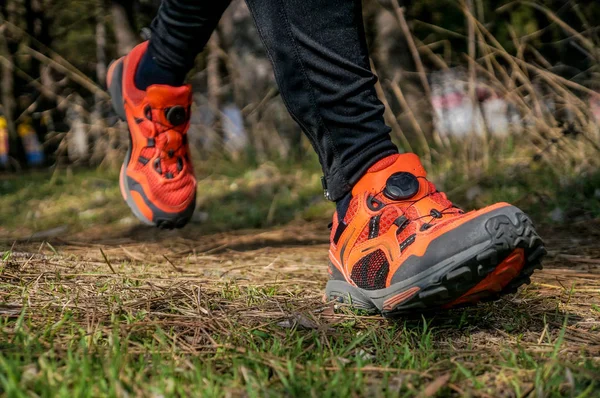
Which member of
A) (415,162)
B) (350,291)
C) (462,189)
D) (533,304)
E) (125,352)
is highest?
(415,162)

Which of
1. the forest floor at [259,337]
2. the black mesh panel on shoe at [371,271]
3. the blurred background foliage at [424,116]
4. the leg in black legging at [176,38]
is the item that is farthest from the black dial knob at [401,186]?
the blurred background foliage at [424,116]

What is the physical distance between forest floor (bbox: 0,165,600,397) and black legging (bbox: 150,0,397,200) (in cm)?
36

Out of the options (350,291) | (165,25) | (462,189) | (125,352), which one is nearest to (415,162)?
(350,291)

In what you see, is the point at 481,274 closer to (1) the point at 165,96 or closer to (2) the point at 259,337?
(2) the point at 259,337

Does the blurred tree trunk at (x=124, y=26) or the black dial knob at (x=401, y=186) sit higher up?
the blurred tree trunk at (x=124, y=26)

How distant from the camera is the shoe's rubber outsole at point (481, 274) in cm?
117

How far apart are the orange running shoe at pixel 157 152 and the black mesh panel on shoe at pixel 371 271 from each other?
94 cm

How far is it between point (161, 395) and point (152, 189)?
1.34 metres

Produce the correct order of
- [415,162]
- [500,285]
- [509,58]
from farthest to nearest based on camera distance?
[509,58] < [415,162] < [500,285]

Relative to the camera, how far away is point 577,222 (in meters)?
2.73

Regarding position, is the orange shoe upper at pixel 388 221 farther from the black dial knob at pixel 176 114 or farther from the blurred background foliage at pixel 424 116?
the blurred background foliage at pixel 424 116

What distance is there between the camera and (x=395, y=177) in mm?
1409

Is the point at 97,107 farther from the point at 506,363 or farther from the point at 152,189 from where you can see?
the point at 506,363

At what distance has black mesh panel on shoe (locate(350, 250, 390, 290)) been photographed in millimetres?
1344
